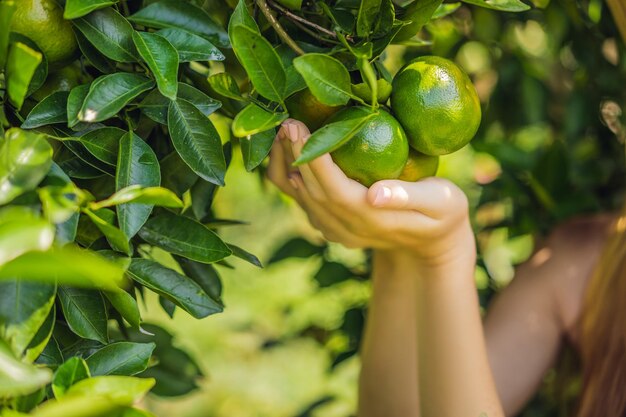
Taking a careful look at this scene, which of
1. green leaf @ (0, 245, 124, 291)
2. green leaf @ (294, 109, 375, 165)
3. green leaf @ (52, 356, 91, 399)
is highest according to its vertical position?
green leaf @ (0, 245, 124, 291)

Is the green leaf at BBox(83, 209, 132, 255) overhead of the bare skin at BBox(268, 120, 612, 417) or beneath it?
overhead

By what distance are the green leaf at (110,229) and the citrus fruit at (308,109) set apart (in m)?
0.21

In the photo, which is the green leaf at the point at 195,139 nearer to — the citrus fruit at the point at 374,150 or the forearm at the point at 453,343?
the citrus fruit at the point at 374,150

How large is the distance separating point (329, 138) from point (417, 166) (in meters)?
0.17

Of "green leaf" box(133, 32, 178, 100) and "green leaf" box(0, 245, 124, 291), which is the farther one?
"green leaf" box(133, 32, 178, 100)

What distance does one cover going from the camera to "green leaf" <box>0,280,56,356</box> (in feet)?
1.48

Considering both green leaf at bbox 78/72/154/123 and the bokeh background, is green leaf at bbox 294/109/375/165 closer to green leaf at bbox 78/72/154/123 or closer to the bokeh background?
green leaf at bbox 78/72/154/123

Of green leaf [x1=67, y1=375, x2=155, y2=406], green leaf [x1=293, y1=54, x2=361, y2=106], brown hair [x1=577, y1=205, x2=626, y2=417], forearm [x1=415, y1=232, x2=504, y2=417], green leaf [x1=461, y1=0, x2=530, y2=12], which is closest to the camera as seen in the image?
green leaf [x1=67, y1=375, x2=155, y2=406]

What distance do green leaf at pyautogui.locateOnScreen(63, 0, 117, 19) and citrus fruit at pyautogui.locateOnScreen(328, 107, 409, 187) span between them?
0.21 meters

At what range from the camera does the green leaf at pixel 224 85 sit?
61 cm

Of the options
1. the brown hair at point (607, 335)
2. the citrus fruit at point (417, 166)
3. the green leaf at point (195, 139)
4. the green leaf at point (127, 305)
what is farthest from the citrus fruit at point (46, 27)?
the brown hair at point (607, 335)

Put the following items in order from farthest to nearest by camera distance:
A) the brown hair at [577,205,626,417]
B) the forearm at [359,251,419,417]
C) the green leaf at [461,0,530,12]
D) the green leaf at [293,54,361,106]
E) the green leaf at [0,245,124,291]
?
the brown hair at [577,205,626,417] < the forearm at [359,251,419,417] < the green leaf at [461,0,530,12] < the green leaf at [293,54,361,106] < the green leaf at [0,245,124,291]

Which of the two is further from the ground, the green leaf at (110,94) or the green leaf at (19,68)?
the green leaf at (19,68)

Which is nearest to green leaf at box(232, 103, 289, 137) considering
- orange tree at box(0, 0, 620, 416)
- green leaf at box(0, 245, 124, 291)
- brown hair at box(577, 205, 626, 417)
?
orange tree at box(0, 0, 620, 416)
